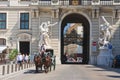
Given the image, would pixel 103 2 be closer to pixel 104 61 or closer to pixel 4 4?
pixel 104 61

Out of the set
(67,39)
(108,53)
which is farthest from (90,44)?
(67,39)

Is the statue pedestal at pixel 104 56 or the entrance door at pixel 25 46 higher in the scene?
the entrance door at pixel 25 46

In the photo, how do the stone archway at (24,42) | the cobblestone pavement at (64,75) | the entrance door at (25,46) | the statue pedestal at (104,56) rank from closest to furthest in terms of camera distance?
the cobblestone pavement at (64,75) → the statue pedestal at (104,56) → the stone archway at (24,42) → the entrance door at (25,46)

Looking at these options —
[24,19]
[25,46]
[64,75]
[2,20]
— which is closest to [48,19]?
[24,19]

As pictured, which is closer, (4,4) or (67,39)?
(4,4)

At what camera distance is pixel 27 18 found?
61688 mm

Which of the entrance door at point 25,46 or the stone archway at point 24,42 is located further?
the entrance door at point 25,46

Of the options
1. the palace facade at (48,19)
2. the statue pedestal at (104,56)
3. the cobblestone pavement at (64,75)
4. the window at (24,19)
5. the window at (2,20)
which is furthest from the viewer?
the window at (24,19)

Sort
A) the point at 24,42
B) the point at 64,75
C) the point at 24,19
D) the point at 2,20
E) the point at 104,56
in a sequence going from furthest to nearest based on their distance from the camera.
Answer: the point at 24,19, the point at 2,20, the point at 24,42, the point at 104,56, the point at 64,75

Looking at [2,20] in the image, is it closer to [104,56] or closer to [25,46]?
[25,46]

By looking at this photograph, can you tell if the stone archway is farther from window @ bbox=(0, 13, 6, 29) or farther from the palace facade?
window @ bbox=(0, 13, 6, 29)

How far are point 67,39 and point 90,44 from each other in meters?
30.0

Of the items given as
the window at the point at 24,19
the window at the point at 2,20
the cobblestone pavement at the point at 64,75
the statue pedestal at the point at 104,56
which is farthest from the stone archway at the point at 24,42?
the cobblestone pavement at the point at 64,75

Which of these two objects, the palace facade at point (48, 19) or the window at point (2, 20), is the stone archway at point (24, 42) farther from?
the window at point (2, 20)
